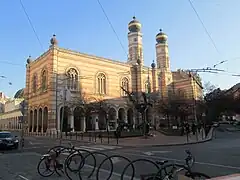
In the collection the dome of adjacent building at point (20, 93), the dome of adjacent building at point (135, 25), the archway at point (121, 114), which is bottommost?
the archway at point (121, 114)

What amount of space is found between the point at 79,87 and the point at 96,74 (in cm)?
520

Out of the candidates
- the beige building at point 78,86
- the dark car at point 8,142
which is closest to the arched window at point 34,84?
the beige building at point 78,86

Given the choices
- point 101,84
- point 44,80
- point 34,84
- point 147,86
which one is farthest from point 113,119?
point 34,84

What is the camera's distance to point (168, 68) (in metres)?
81.4

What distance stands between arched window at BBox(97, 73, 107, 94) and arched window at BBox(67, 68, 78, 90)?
217 inches

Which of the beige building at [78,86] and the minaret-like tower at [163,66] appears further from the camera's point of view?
the minaret-like tower at [163,66]

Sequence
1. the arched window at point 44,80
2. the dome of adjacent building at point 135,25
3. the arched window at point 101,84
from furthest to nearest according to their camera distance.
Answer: the dome of adjacent building at point 135,25, the arched window at point 101,84, the arched window at point 44,80

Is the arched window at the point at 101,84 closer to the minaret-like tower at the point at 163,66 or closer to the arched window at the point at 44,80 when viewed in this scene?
the arched window at the point at 44,80

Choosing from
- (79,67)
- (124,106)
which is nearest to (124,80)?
(124,106)

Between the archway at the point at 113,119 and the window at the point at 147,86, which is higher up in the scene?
the window at the point at 147,86

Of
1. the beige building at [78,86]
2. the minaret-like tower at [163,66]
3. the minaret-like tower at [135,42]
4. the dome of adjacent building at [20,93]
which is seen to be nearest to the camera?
the beige building at [78,86]

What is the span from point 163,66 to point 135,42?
40.7 ft

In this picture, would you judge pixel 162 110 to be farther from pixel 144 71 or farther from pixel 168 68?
pixel 168 68

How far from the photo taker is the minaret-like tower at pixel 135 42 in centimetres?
7406
